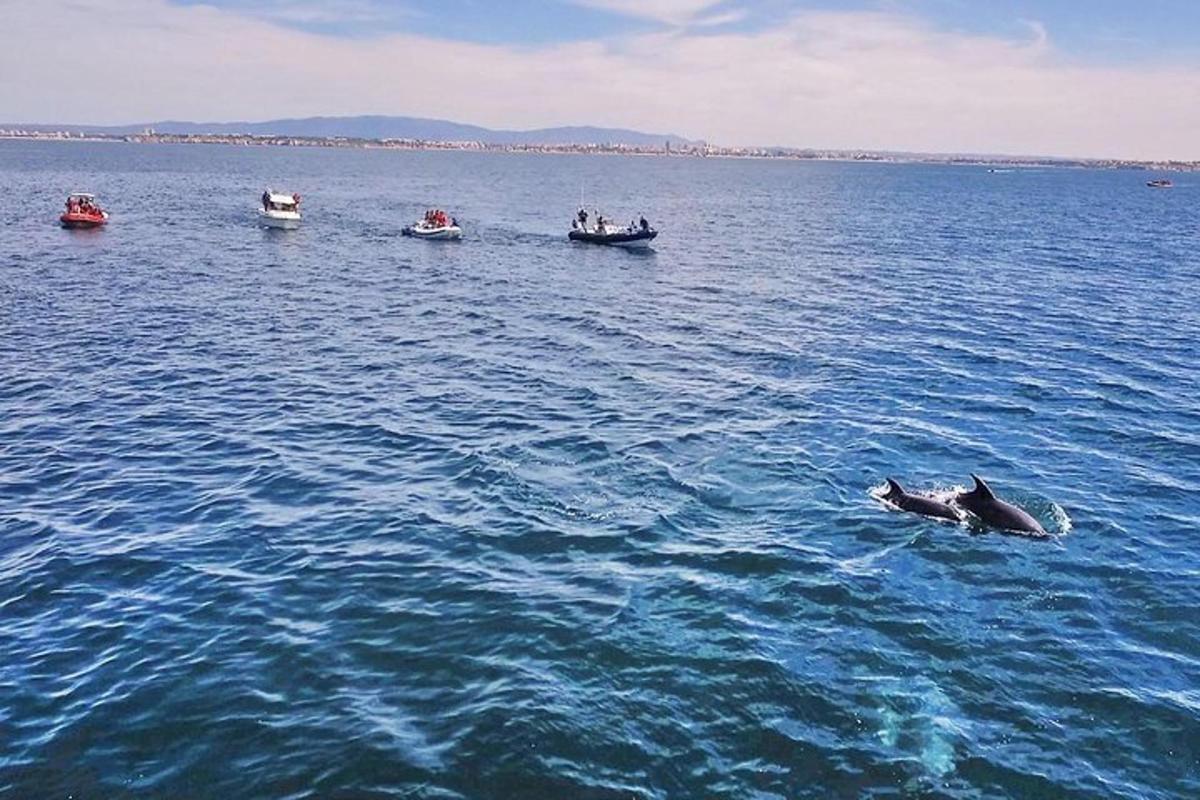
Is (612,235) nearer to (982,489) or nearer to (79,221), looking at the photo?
(79,221)

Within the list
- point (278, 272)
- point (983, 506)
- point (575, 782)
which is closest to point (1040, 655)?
point (983, 506)

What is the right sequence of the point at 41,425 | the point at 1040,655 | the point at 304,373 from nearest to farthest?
1. the point at 1040,655
2. the point at 41,425
3. the point at 304,373

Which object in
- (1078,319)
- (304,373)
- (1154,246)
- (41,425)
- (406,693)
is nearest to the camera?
(406,693)

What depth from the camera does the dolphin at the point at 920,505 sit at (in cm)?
2630

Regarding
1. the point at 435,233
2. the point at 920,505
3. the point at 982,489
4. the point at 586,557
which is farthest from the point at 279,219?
the point at 982,489

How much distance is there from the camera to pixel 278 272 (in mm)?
70625

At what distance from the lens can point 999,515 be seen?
2578cm

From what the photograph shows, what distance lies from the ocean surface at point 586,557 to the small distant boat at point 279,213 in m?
40.9

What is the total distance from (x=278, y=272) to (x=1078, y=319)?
5943cm

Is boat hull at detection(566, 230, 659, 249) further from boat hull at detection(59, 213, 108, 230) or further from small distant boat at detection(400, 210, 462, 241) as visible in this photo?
boat hull at detection(59, 213, 108, 230)

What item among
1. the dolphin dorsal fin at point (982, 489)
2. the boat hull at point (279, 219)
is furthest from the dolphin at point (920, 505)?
the boat hull at point (279, 219)

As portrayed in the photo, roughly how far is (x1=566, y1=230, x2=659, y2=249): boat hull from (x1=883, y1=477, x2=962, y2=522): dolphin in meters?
60.5

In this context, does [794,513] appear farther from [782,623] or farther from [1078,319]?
[1078,319]

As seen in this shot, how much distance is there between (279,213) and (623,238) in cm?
3906
